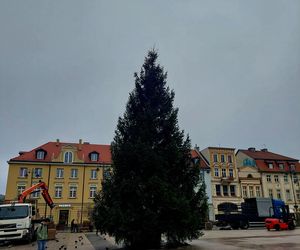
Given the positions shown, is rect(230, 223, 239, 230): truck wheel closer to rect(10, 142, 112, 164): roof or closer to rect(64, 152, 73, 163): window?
rect(10, 142, 112, 164): roof

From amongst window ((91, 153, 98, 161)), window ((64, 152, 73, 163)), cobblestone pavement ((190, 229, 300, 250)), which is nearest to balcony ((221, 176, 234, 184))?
window ((91, 153, 98, 161))

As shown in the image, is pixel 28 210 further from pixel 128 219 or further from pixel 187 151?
pixel 187 151

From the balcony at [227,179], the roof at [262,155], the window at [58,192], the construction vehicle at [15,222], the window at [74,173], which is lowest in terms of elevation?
the construction vehicle at [15,222]

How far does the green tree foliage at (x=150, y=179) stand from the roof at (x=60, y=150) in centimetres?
3493

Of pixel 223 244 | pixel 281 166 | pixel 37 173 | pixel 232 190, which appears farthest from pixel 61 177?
pixel 281 166

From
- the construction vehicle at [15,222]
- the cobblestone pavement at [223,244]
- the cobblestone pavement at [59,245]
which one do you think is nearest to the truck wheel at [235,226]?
the cobblestone pavement at [223,244]

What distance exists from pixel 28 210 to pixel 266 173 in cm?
4930

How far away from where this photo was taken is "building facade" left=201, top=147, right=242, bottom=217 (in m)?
56.0

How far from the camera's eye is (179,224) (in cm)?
1545

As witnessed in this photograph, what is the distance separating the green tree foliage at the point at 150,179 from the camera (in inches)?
594

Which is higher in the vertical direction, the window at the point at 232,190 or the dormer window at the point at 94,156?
the dormer window at the point at 94,156

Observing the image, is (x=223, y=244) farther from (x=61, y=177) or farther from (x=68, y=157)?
(x=68, y=157)

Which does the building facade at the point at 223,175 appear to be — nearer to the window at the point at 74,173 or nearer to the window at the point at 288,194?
the window at the point at 288,194

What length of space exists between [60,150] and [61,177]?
4.90 metres
